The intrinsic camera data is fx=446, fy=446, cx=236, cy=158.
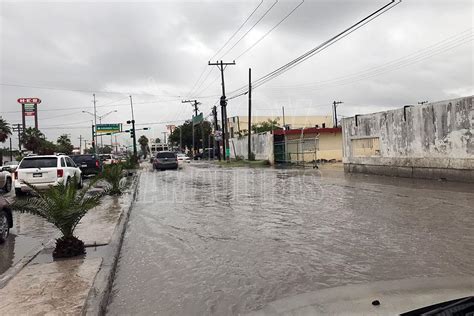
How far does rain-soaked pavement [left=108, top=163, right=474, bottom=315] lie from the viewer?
Answer: 5.58 meters

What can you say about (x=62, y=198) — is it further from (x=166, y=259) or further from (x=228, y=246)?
(x=228, y=246)

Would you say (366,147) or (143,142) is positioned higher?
(143,142)

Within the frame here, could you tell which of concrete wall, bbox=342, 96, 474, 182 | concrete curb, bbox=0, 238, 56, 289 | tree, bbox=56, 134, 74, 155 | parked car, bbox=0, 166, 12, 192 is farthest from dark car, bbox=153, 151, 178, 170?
tree, bbox=56, 134, 74, 155

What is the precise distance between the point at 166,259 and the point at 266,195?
28.1 ft

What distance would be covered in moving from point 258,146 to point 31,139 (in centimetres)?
4271

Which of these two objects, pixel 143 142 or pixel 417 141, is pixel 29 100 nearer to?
pixel 143 142

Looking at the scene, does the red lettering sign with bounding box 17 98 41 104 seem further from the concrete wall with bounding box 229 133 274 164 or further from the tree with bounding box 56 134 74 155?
the concrete wall with bounding box 229 133 274 164

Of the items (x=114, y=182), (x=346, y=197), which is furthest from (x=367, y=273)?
(x=114, y=182)

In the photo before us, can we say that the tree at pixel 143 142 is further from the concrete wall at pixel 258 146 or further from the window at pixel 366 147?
the window at pixel 366 147

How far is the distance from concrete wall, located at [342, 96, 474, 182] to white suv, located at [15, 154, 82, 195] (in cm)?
1426

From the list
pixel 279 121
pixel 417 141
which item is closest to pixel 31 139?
pixel 279 121

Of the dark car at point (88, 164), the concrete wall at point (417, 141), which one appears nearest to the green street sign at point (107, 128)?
the dark car at point (88, 164)

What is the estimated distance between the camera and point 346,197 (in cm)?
1427

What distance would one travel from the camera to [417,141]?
19547 mm
